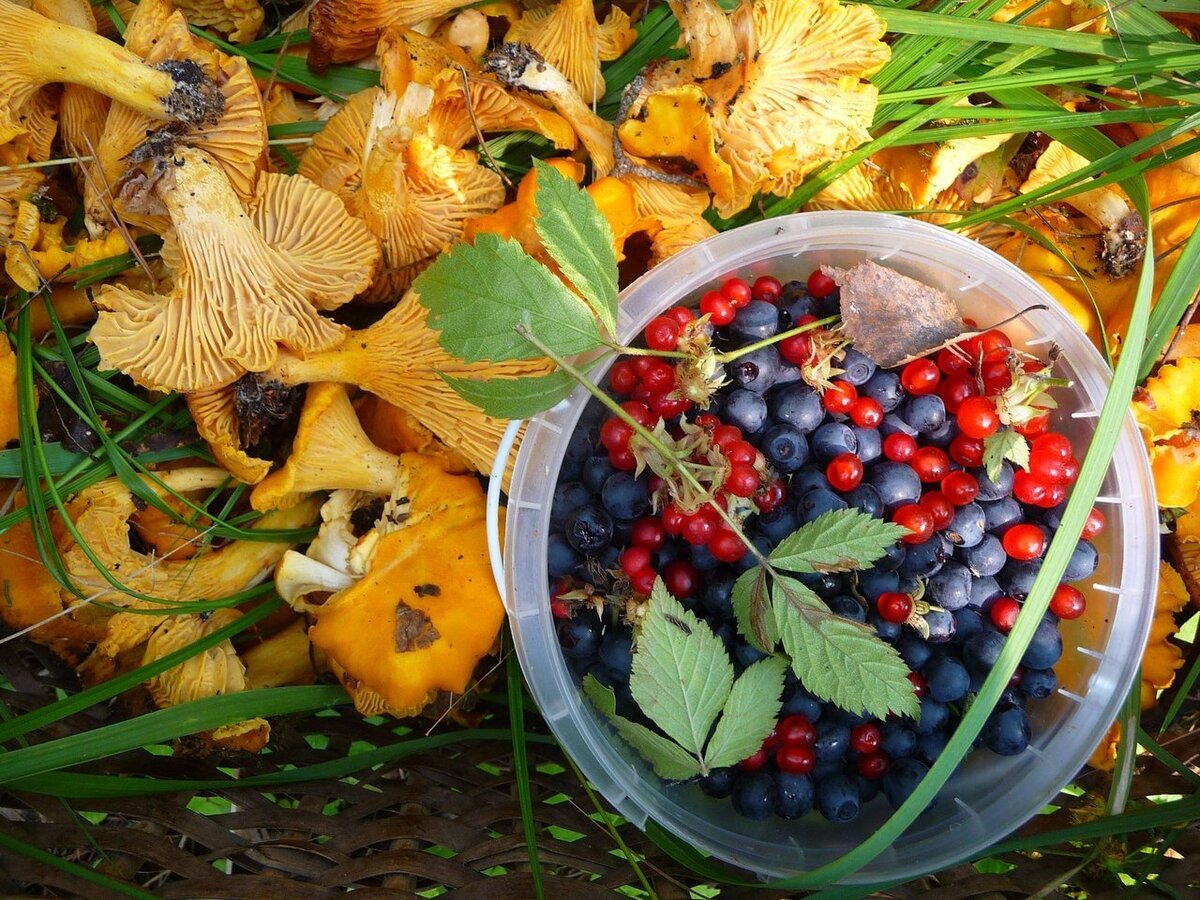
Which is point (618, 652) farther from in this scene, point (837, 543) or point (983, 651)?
point (983, 651)

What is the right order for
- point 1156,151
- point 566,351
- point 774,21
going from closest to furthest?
point 566,351 < point 774,21 < point 1156,151

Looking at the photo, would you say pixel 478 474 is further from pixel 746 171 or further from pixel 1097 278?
pixel 1097 278

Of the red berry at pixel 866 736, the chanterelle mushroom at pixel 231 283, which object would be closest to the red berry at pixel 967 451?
the red berry at pixel 866 736

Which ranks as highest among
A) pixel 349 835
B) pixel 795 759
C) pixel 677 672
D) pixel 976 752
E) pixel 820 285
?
pixel 820 285

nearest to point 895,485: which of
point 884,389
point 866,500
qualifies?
point 866,500

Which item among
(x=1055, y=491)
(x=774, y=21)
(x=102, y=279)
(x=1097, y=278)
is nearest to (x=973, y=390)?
(x=1055, y=491)
